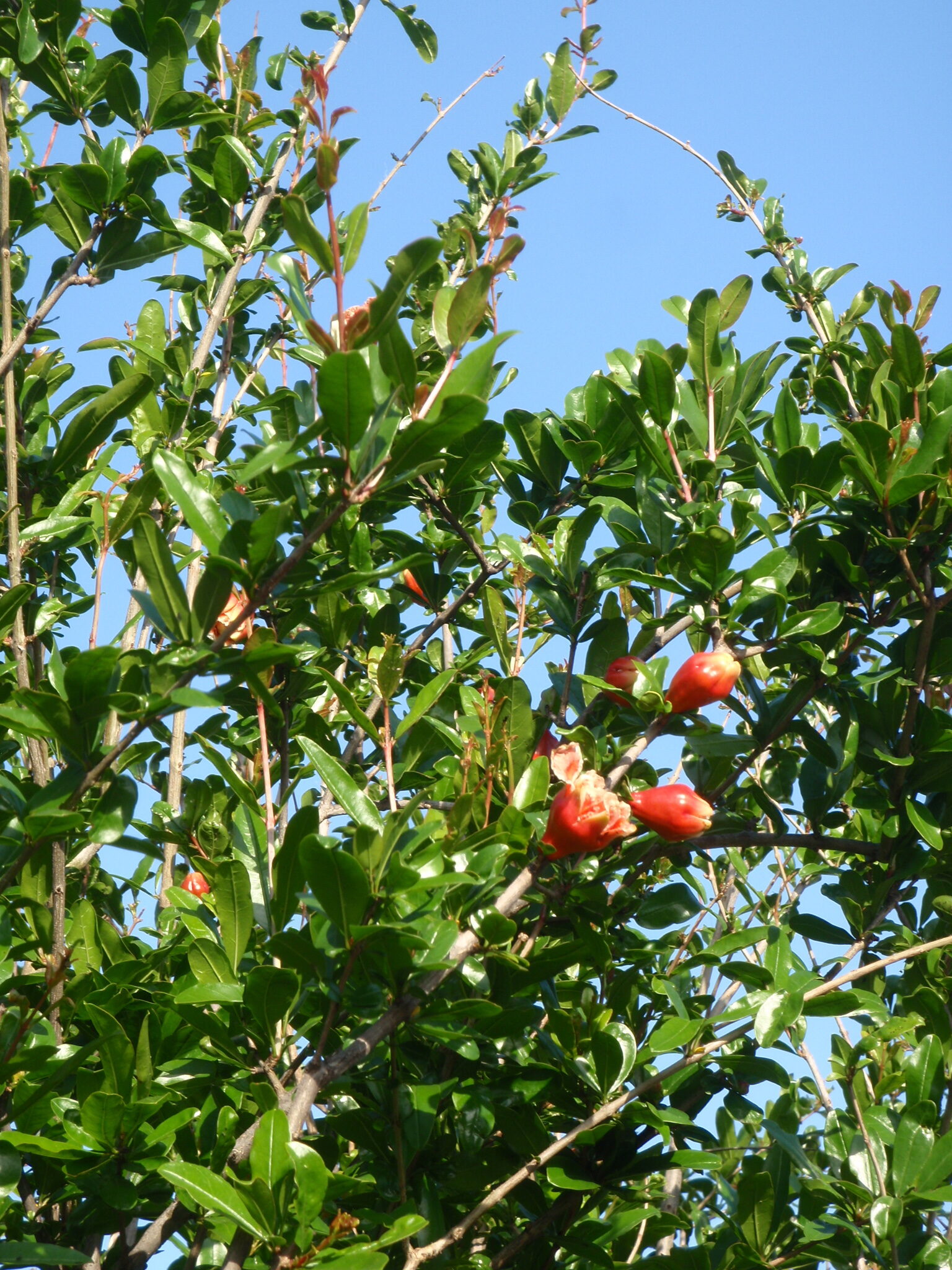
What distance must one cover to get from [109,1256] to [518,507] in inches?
49.1

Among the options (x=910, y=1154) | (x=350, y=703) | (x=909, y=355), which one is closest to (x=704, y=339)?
(x=909, y=355)

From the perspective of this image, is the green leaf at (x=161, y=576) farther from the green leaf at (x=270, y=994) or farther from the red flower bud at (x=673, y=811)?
the red flower bud at (x=673, y=811)

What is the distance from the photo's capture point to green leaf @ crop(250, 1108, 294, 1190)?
3.92 ft

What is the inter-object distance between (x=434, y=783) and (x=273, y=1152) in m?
0.71

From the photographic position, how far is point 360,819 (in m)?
1.38

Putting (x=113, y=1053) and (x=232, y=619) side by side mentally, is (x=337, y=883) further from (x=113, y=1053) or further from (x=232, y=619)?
(x=232, y=619)

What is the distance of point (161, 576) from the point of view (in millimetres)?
1209

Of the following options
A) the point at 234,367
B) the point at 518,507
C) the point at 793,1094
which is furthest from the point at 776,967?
the point at 234,367

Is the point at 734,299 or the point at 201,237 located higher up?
the point at 201,237

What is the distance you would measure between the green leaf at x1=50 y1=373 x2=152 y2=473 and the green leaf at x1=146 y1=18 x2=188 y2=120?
0.59 meters

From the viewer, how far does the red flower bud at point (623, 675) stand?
1.62m

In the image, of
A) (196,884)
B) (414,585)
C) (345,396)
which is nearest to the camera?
A: (345,396)

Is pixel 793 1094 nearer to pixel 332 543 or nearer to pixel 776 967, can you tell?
pixel 776 967

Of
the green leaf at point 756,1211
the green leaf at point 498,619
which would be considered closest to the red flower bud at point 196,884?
the green leaf at point 498,619
